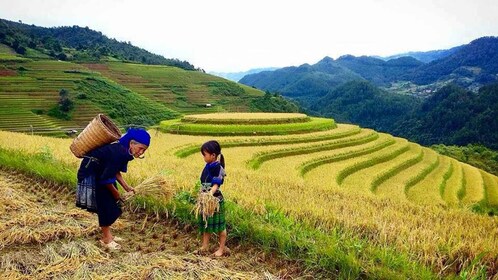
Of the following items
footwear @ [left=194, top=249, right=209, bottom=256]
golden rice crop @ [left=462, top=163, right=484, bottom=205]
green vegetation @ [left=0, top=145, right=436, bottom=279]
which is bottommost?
golden rice crop @ [left=462, top=163, right=484, bottom=205]

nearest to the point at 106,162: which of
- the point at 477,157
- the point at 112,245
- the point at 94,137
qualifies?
the point at 94,137

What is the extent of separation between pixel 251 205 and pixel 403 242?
2.16 m

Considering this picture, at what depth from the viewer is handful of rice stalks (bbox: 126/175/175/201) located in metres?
4.79

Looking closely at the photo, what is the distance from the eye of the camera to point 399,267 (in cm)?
371

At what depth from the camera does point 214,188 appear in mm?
4410

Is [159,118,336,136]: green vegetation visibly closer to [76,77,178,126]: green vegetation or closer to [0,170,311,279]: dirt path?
[0,170,311,279]: dirt path

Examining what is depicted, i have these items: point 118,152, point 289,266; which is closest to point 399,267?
point 289,266

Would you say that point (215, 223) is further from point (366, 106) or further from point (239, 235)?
point (366, 106)

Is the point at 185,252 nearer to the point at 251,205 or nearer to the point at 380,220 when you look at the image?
the point at 251,205

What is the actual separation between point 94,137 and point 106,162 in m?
0.35

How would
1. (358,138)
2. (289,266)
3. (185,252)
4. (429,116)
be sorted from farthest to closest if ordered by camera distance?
(429,116) < (358,138) < (185,252) < (289,266)

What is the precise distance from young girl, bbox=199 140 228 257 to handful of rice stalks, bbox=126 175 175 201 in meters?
0.60

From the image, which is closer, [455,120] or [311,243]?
[311,243]

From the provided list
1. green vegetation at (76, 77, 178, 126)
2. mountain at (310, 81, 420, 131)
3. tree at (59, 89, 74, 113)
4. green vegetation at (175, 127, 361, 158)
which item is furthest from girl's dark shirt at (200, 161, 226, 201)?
mountain at (310, 81, 420, 131)
